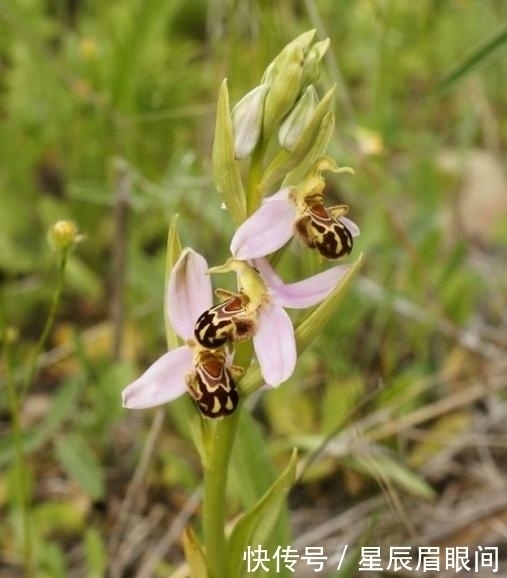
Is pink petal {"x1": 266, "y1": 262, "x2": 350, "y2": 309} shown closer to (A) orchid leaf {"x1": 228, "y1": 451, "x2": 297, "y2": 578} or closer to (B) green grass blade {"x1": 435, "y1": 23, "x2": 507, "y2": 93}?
(A) orchid leaf {"x1": 228, "y1": 451, "x2": 297, "y2": 578}

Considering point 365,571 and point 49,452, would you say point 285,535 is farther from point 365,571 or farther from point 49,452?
point 49,452

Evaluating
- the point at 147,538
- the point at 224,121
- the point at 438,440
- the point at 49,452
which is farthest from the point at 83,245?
the point at 224,121

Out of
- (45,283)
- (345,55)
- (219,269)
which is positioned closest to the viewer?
(219,269)

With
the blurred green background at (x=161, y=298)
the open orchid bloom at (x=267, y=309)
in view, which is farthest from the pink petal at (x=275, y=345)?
the blurred green background at (x=161, y=298)

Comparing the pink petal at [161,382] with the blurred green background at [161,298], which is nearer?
the pink petal at [161,382]

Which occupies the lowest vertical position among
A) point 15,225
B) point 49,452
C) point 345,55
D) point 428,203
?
point 49,452

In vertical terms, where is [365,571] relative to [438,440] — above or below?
below

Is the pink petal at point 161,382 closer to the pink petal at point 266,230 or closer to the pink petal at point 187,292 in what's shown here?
the pink petal at point 187,292

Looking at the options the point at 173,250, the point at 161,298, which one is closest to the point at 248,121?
the point at 173,250
